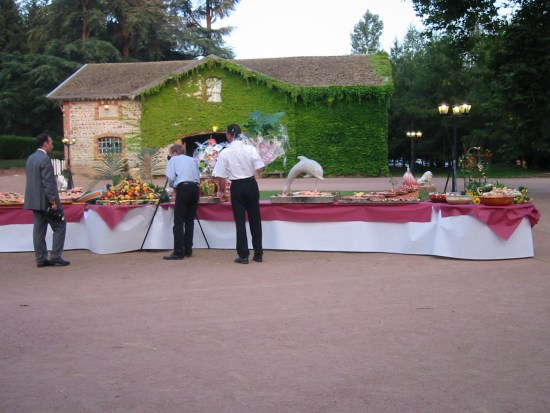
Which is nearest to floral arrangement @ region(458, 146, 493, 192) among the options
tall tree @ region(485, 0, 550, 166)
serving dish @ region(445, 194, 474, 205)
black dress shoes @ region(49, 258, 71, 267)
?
serving dish @ region(445, 194, 474, 205)

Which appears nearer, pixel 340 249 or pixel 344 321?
pixel 344 321

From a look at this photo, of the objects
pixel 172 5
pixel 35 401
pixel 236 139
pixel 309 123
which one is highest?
pixel 172 5

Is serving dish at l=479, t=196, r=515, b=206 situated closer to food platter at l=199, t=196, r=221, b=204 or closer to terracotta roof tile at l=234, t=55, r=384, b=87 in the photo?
food platter at l=199, t=196, r=221, b=204

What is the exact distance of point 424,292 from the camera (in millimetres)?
6379

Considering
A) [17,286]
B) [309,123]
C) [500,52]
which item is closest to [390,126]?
[309,123]

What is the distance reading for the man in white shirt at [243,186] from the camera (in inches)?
321

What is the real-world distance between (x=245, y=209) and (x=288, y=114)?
80.3ft

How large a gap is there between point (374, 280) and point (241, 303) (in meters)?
1.88

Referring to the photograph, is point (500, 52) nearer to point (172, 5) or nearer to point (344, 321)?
point (344, 321)

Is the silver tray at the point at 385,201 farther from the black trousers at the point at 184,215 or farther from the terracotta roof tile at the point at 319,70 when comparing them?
the terracotta roof tile at the point at 319,70

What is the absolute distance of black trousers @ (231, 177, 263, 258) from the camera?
816 cm

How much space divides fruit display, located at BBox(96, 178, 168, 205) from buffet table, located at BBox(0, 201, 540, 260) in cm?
21

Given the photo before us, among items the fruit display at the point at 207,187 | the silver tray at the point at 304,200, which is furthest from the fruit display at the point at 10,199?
Answer: the silver tray at the point at 304,200

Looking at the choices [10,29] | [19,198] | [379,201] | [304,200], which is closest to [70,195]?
[19,198]
